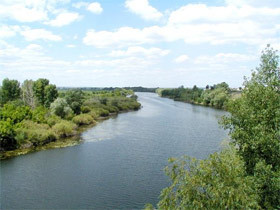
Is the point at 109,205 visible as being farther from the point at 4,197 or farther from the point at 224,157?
the point at 224,157

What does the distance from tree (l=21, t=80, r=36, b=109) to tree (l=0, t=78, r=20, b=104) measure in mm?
1690

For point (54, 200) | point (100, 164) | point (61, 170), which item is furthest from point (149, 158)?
point (54, 200)

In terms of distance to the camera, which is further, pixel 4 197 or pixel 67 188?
pixel 67 188

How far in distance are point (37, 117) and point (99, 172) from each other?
2489 centimetres

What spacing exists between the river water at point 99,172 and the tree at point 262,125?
2.74 meters

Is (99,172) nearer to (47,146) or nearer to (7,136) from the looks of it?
(47,146)

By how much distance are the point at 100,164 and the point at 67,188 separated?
7.25m

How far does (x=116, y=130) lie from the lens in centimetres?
5528

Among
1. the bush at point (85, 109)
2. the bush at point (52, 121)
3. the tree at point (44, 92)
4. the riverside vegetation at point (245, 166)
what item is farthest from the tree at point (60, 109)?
the riverside vegetation at point (245, 166)

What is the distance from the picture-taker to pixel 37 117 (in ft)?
161

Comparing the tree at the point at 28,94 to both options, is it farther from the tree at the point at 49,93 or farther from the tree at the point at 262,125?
the tree at the point at 262,125

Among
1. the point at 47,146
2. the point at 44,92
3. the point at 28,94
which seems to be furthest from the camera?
the point at 44,92

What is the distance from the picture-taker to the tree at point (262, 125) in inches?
486

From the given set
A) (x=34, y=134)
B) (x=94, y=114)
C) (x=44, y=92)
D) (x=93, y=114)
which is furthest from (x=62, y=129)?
(x=44, y=92)
